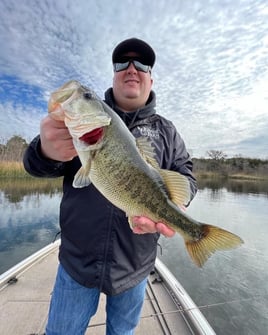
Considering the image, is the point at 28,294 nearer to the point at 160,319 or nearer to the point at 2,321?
the point at 2,321

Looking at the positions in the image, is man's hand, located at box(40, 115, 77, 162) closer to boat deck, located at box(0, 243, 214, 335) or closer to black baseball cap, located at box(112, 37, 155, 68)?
black baseball cap, located at box(112, 37, 155, 68)

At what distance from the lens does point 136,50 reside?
2346 mm

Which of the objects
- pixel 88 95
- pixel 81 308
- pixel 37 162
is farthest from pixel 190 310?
pixel 88 95

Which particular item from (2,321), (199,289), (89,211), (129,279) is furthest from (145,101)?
(199,289)

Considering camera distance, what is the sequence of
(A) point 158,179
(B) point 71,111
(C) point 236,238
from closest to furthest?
(B) point 71,111 < (C) point 236,238 < (A) point 158,179

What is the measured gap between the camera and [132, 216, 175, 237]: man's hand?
1646mm

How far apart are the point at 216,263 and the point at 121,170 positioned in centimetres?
786

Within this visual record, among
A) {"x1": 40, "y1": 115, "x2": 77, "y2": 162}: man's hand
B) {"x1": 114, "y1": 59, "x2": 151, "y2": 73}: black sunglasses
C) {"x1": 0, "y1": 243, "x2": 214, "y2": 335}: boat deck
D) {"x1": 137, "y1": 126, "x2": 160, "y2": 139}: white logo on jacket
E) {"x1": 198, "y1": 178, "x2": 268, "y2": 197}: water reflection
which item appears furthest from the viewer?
{"x1": 198, "y1": 178, "x2": 268, "y2": 197}: water reflection

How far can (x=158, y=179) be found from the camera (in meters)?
1.74

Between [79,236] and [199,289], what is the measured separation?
5.88 meters

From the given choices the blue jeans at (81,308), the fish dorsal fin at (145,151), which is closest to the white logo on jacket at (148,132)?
the fish dorsal fin at (145,151)

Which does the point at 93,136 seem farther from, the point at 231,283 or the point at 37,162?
the point at 231,283

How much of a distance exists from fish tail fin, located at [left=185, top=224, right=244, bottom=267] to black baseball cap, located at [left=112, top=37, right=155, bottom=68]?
1.59 m

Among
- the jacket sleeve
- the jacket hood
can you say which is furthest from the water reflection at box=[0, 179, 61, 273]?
the jacket hood
